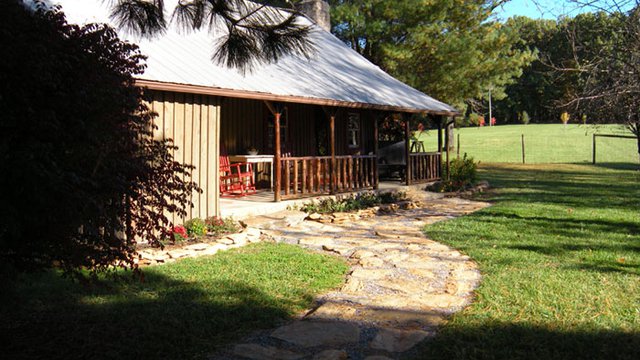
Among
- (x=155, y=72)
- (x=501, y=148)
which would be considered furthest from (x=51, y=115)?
(x=501, y=148)

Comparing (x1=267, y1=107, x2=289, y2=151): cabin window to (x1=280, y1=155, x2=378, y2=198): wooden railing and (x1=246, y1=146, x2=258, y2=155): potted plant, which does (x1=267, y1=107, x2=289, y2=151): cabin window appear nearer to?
(x1=246, y1=146, x2=258, y2=155): potted plant

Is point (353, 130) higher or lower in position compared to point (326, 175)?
higher

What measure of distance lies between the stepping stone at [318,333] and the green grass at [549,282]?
0.64 meters

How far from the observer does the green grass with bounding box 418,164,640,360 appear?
13.4 feet

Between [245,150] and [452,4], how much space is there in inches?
509

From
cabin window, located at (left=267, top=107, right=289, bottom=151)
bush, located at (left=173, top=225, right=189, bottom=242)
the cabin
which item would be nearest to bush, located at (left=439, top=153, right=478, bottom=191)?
the cabin

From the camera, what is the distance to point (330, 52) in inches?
658

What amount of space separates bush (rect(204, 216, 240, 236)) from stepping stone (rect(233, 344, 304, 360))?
14.7 feet

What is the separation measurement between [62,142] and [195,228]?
5117mm

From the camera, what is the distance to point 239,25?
542cm

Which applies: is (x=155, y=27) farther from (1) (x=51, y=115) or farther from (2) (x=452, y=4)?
(2) (x=452, y=4)

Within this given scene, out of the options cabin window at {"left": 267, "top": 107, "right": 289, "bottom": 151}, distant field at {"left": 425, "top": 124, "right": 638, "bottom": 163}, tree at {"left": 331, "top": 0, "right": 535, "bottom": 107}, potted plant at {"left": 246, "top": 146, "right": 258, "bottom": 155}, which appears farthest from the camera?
distant field at {"left": 425, "top": 124, "right": 638, "bottom": 163}

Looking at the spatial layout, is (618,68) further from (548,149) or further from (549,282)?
(548,149)

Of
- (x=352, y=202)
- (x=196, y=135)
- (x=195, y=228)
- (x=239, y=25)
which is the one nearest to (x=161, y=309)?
(x=239, y=25)
